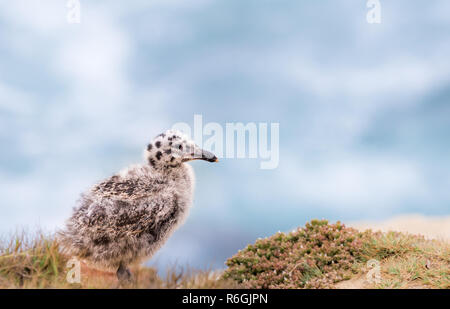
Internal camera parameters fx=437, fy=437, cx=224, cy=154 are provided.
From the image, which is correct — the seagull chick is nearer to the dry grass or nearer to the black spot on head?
the black spot on head

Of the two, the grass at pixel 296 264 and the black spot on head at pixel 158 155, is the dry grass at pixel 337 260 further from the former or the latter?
the black spot on head at pixel 158 155

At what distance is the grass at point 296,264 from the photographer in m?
6.75

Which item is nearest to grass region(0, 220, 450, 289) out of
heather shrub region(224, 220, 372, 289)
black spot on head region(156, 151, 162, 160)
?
heather shrub region(224, 220, 372, 289)

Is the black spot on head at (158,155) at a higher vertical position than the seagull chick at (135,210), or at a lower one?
higher

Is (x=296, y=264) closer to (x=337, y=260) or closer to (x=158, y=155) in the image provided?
(x=337, y=260)

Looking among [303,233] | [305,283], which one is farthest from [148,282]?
[303,233]

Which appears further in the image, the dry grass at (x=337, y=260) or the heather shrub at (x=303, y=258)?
the heather shrub at (x=303, y=258)

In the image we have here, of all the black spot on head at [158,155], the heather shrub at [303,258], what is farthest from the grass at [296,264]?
the black spot on head at [158,155]

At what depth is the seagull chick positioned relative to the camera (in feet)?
22.4

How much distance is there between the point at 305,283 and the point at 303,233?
64.7 inches

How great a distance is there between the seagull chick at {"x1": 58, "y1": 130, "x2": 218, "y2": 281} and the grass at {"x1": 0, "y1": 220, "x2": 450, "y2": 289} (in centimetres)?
36
